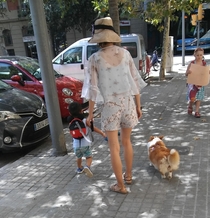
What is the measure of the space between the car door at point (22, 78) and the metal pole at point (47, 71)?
2.28 meters

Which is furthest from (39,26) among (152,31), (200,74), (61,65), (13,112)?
(152,31)

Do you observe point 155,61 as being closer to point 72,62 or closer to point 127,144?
point 72,62

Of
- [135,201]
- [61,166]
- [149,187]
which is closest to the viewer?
[135,201]

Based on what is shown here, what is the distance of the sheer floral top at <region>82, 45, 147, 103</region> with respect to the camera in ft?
10.1

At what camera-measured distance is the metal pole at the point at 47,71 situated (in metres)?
4.43

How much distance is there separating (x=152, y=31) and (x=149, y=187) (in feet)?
86.0

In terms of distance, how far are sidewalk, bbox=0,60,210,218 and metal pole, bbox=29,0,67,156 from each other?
331mm

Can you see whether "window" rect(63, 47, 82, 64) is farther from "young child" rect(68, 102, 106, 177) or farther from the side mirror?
"young child" rect(68, 102, 106, 177)

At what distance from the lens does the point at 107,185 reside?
3590 mm

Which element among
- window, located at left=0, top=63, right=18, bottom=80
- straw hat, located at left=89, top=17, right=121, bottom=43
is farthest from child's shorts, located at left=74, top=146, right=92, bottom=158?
window, located at left=0, top=63, right=18, bottom=80

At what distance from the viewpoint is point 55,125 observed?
15.7 feet

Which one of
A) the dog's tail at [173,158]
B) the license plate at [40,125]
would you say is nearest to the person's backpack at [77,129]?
the dog's tail at [173,158]

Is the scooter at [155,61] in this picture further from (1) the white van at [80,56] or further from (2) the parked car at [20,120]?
(2) the parked car at [20,120]

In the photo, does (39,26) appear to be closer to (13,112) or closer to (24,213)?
(13,112)
